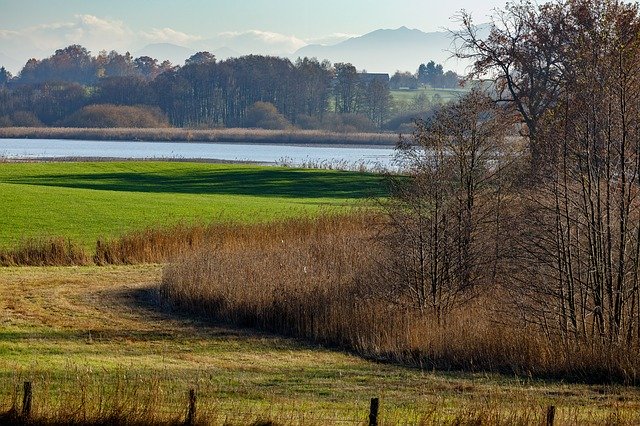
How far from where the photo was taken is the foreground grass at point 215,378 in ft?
37.6

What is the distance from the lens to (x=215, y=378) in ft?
47.9

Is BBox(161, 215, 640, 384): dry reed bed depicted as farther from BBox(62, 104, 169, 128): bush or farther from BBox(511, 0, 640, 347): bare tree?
BBox(62, 104, 169, 128): bush

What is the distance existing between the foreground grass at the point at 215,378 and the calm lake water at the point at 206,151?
162 feet

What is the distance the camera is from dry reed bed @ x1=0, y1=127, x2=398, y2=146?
109125mm

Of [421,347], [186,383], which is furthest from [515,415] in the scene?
[421,347]

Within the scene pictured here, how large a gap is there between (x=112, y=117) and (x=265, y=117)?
19861 millimetres

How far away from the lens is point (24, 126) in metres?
134

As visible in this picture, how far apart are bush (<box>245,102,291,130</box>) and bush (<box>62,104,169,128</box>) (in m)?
11.4

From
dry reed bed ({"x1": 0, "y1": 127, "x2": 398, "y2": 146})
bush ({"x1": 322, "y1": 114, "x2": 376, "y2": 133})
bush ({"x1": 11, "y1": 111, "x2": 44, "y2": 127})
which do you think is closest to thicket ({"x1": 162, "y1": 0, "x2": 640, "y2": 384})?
dry reed bed ({"x1": 0, "y1": 127, "x2": 398, "y2": 146})

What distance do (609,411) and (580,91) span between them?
→ 288 inches

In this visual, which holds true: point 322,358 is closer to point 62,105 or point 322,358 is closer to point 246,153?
point 246,153

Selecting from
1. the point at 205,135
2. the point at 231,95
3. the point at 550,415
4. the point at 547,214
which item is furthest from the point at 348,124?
the point at 550,415

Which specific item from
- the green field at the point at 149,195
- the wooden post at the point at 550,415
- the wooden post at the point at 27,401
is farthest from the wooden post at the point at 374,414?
the green field at the point at 149,195

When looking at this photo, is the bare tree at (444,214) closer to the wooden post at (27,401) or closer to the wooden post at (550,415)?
the wooden post at (550,415)
